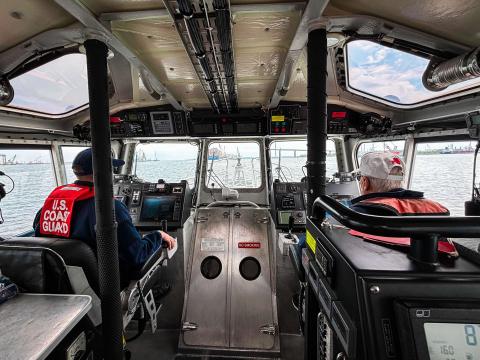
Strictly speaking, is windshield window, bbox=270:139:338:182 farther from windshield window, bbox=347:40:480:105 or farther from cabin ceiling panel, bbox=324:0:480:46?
cabin ceiling panel, bbox=324:0:480:46

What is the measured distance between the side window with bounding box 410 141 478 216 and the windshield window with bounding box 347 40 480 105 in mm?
633

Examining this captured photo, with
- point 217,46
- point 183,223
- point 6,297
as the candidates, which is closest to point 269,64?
point 217,46

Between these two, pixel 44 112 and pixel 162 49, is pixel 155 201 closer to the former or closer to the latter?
pixel 44 112

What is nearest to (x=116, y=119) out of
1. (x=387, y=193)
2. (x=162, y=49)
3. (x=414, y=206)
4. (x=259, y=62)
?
(x=162, y=49)

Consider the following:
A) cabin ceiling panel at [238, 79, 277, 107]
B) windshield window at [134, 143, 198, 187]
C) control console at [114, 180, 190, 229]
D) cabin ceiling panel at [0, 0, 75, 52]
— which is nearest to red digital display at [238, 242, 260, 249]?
control console at [114, 180, 190, 229]

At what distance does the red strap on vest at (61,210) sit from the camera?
1740 mm

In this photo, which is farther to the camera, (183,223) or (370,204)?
(183,223)

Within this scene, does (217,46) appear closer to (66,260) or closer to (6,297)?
(66,260)

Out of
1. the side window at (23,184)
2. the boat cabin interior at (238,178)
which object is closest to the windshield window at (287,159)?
the boat cabin interior at (238,178)

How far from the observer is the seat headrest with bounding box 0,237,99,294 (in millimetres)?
1443

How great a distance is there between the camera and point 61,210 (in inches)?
69.2

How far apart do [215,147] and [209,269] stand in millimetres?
1802

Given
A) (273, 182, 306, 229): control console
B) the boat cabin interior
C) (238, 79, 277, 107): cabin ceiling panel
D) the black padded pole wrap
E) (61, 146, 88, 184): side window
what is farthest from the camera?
(61, 146, 88, 184): side window

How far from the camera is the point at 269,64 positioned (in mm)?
2293
